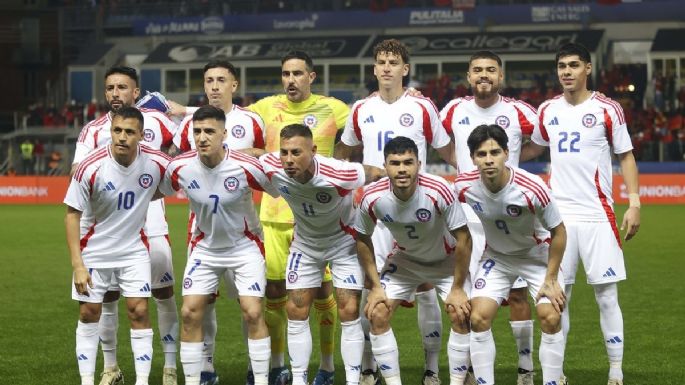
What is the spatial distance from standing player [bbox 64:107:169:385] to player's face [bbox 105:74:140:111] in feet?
2.49

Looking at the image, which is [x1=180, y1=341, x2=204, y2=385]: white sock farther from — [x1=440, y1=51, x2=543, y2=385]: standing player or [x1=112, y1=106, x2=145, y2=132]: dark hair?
[x1=440, y1=51, x2=543, y2=385]: standing player

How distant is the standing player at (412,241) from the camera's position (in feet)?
26.2

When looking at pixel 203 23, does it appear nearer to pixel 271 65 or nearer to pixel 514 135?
pixel 271 65

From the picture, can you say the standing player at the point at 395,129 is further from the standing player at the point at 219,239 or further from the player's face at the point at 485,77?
the standing player at the point at 219,239

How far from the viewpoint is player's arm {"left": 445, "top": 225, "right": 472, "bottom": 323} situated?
7996 mm

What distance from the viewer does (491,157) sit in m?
7.71

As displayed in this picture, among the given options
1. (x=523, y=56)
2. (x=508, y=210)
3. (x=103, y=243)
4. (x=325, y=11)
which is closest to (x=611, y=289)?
(x=508, y=210)

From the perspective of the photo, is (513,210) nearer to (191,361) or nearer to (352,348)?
(352,348)

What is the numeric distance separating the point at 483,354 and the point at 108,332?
3.05 metres

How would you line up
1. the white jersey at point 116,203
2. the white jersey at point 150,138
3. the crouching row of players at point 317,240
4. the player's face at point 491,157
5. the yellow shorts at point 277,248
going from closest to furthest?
the player's face at point 491,157
the crouching row of players at point 317,240
the white jersey at point 116,203
the yellow shorts at point 277,248
the white jersey at point 150,138

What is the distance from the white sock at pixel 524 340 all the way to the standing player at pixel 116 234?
2.73 meters

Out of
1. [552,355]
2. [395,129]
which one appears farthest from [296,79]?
[552,355]

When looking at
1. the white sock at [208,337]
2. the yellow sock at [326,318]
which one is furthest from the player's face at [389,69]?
the white sock at [208,337]

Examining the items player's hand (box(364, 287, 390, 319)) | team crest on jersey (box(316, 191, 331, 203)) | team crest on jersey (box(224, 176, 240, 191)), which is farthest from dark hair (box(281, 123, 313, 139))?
player's hand (box(364, 287, 390, 319))
